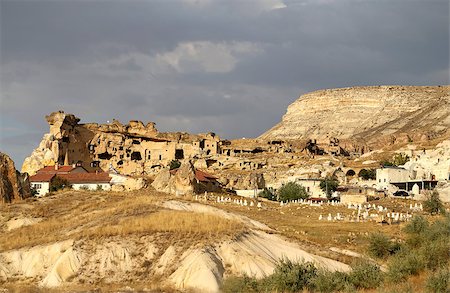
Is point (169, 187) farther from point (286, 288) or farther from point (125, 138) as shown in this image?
point (125, 138)

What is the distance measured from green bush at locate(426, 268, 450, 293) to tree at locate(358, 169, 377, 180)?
7227 cm

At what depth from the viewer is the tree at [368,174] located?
303ft

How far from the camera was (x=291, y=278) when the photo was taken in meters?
22.1

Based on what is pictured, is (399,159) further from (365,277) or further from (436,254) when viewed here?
(365,277)

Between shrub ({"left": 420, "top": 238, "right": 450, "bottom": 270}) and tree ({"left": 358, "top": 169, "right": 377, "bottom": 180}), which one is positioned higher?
tree ({"left": 358, "top": 169, "right": 377, "bottom": 180})

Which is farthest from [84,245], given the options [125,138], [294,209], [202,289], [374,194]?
[125,138]

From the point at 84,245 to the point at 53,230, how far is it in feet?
17.0

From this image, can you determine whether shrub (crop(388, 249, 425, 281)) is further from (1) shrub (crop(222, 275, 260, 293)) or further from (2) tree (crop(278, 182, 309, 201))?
(2) tree (crop(278, 182, 309, 201))

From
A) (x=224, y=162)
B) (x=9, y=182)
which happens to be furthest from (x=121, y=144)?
(x=9, y=182)

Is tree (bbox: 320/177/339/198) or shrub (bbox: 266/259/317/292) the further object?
tree (bbox: 320/177/339/198)

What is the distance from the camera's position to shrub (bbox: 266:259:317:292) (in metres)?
22.0

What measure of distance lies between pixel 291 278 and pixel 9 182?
26686 mm

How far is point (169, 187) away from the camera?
57.1m

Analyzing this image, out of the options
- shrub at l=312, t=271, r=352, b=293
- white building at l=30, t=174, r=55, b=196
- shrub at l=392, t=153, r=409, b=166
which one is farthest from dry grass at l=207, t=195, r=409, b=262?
shrub at l=392, t=153, r=409, b=166
